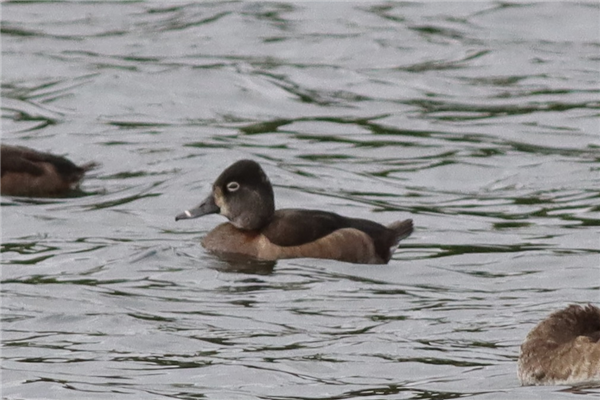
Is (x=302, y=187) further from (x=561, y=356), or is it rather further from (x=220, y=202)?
(x=561, y=356)

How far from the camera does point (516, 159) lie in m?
16.8

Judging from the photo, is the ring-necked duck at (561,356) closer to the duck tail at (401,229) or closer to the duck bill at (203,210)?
the duck tail at (401,229)

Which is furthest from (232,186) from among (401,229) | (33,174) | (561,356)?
(561,356)

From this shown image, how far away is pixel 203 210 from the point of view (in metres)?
13.5

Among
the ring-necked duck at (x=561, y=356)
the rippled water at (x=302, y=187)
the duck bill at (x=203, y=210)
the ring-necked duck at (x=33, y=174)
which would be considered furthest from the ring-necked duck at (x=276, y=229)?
the ring-necked duck at (x=561, y=356)

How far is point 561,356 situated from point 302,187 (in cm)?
701

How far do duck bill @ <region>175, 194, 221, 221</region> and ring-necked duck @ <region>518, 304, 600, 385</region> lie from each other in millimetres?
4794

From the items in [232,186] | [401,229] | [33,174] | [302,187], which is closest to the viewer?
[401,229]

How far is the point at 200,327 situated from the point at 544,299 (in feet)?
7.41

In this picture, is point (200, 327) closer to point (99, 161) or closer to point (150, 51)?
point (99, 161)

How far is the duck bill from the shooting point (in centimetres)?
1346

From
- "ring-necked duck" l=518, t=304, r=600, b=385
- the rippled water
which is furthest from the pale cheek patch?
"ring-necked duck" l=518, t=304, r=600, b=385

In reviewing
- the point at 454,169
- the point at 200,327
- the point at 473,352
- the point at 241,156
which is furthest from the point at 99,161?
the point at 473,352

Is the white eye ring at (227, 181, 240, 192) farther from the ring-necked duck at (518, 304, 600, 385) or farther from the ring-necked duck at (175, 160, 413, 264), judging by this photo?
the ring-necked duck at (518, 304, 600, 385)
